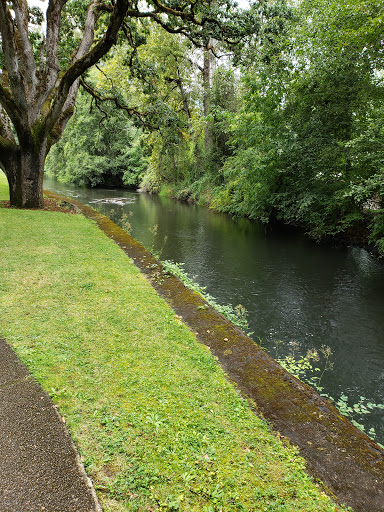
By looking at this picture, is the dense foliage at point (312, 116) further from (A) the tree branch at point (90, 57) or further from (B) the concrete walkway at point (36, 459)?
(B) the concrete walkway at point (36, 459)

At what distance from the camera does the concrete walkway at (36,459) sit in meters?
1.80

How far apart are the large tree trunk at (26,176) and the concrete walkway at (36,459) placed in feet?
32.1

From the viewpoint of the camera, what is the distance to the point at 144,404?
8.75ft

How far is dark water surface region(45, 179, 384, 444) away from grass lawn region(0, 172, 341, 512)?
195cm

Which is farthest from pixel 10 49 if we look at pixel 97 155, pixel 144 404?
pixel 97 155

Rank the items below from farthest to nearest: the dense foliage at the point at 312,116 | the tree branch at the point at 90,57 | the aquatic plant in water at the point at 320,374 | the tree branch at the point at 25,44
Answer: the tree branch at the point at 25,44, the dense foliage at the point at 312,116, the tree branch at the point at 90,57, the aquatic plant in water at the point at 320,374

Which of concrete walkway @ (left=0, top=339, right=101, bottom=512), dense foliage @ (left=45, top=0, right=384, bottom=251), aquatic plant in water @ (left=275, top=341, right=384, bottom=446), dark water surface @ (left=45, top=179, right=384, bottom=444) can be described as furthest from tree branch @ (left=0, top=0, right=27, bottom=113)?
aquatic plant in water @ (left=275, top=341, right=384, bottom=446)

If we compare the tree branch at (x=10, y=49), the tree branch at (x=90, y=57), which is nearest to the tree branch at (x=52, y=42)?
the tree branch at (x=90, y=57)

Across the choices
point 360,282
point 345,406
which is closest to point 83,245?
point 345,406

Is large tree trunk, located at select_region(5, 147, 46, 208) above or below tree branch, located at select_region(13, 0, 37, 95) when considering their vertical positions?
below

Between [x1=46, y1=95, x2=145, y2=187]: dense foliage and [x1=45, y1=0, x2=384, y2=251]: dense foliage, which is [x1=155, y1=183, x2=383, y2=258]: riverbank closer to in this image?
[x1=45, y1=0, x2=384, y2=251]: dense foliage

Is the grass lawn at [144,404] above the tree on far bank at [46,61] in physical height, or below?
below

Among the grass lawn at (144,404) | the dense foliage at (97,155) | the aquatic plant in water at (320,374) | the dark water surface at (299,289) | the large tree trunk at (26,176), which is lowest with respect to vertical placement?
the aquatic plant in water at (320,374)

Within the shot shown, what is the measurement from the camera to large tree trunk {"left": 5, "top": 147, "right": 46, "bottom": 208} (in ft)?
34.3
